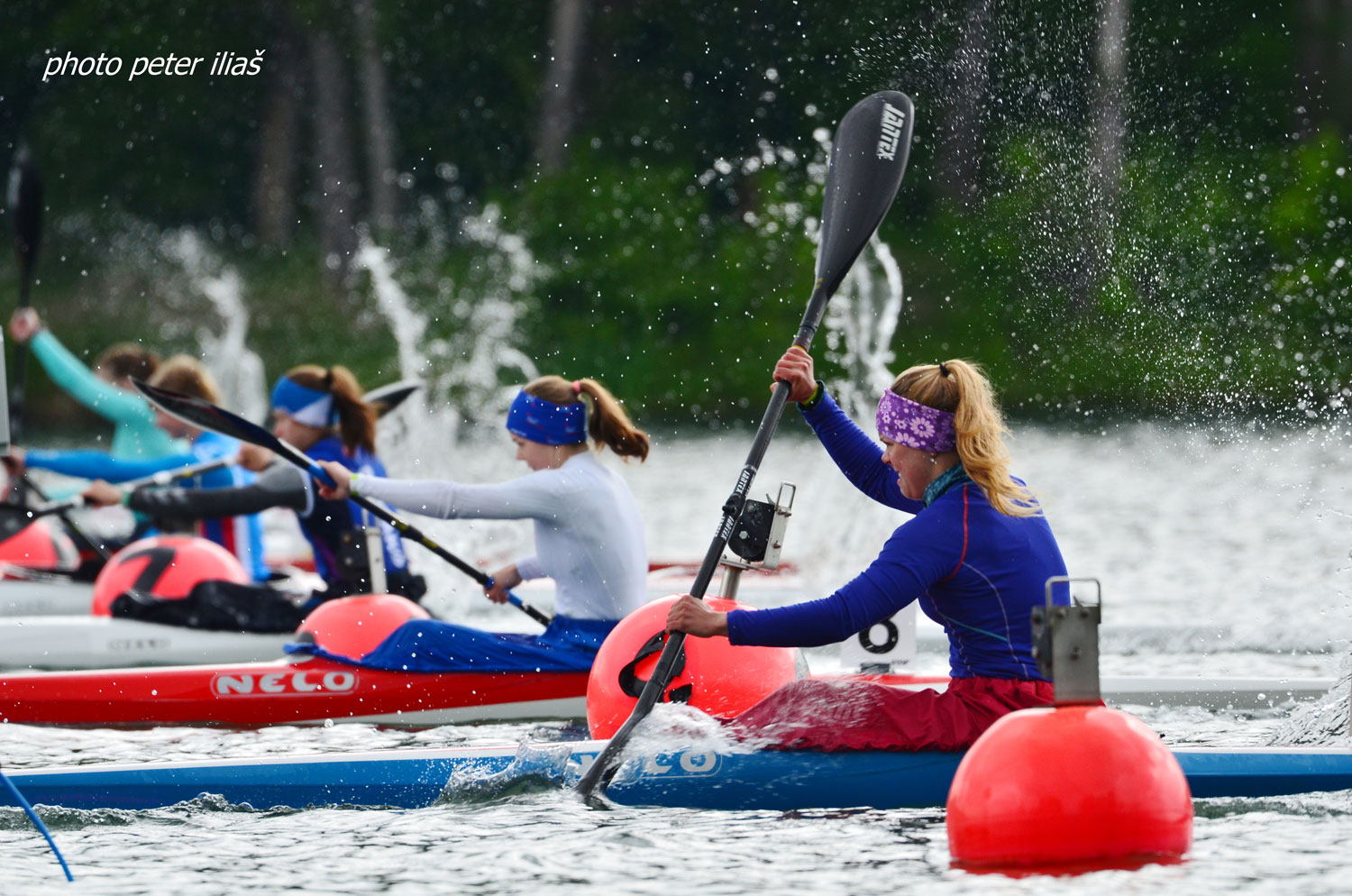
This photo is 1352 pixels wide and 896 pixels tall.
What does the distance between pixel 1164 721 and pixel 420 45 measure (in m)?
26.5

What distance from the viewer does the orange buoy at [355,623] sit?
6.78m

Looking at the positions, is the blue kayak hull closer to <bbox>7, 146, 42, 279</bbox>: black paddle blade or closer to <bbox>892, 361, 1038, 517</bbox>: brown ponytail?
<bbox>892, 361, 1038, 517</bbox>: brown ponytail

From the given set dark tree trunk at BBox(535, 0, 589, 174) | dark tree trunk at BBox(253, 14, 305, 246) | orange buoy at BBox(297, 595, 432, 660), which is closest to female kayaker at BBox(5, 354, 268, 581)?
orange buoy at BBox(297, 595, 432, 660)

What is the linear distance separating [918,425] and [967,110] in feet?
76.5

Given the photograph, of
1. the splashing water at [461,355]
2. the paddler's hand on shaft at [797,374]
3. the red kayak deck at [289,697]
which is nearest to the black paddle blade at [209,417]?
the red kayak deck at [289,697]

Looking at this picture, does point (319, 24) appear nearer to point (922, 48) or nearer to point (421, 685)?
point (922, 48)

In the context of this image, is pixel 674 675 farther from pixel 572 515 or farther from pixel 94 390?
pixel 94 390

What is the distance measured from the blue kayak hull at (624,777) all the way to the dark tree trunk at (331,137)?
2532 centimetres

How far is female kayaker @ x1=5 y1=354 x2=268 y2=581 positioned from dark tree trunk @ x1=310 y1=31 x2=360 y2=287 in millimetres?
20984

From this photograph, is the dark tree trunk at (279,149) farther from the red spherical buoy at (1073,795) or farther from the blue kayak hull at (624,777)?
the red spherical buoy at (1073,795)

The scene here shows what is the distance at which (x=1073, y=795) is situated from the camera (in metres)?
3.94

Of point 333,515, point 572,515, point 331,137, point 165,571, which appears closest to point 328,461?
point 333,515

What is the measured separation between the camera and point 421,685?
22.0 ft

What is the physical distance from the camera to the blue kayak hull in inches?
184
